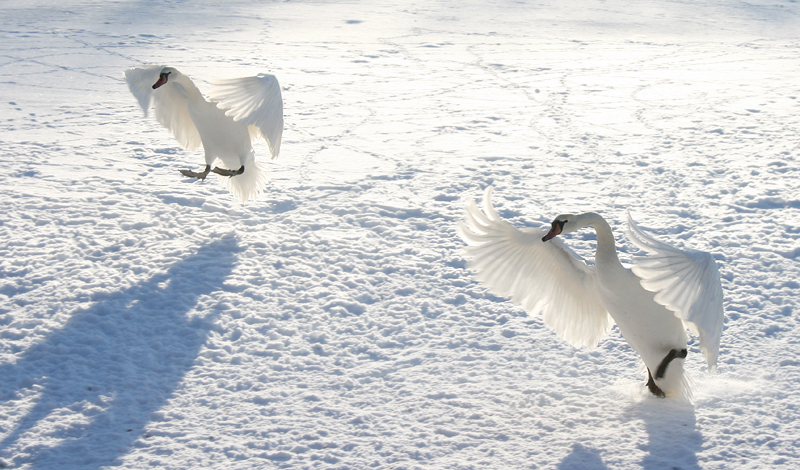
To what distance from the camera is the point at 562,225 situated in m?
2.44

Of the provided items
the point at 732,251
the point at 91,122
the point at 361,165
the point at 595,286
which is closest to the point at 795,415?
the point at 595,286

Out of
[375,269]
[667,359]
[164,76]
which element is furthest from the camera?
[164,76]

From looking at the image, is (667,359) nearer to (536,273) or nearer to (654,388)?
(654,388)

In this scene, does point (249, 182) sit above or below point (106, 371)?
above

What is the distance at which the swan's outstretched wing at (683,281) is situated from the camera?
2146 millimetres

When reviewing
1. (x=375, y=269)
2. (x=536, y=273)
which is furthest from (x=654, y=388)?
(x=375, y=269)

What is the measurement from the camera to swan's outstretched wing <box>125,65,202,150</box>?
420 cm

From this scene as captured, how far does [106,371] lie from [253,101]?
182 cm

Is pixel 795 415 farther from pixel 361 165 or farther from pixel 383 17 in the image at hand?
pixel 383 17

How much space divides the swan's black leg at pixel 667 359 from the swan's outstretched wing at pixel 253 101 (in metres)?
2.46

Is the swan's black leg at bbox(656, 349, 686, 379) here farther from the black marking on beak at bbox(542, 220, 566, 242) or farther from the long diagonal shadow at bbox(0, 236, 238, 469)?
the long diagonal shadow at bbox(0, 236, 238, 469)

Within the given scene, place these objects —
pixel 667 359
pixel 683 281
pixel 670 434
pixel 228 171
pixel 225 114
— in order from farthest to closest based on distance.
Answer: pixel 228 171, pixel 225 114, pixel 667 359, pixel 670 434, pixel 683 281

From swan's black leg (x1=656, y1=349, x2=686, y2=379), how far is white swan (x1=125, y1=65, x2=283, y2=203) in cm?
248

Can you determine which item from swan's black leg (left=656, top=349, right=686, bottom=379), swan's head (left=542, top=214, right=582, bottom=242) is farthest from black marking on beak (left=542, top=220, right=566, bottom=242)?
swan's black leg (left=656, top=349, right=686, bottom=379)
